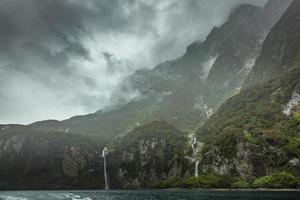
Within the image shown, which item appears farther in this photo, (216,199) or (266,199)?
(216,199)

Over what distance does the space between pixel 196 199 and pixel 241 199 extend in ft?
58.6

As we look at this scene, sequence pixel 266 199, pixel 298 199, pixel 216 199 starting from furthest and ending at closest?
pixel 216 199 → pixel 266 199 → pixel 298 199

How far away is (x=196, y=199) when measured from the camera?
148625 mm

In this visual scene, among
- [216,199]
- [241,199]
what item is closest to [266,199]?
[241,199]

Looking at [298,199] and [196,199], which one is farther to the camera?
[196,199]

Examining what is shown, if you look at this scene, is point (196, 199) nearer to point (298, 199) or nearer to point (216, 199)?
point (216, 199)

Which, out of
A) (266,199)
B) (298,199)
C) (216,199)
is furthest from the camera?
(216,199)

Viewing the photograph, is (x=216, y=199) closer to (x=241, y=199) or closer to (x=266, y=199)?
(x=241, y=199)

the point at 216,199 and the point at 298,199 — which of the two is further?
the point at 216,199

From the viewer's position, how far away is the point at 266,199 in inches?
5300

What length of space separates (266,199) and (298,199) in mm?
14079

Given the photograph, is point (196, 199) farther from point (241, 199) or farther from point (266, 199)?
point (266, 199)

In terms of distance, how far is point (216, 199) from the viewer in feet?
480

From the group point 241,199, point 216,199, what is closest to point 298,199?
point 241,199
